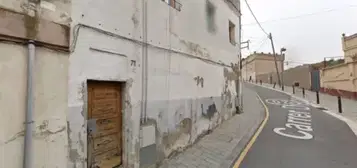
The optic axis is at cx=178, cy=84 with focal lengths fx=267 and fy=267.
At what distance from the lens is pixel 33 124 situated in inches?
129

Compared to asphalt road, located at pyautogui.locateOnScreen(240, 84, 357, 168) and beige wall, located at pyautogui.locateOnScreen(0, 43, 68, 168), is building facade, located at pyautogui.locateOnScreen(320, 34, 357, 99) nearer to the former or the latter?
asphalt road, located at pyautogui.locateOnScreen(240, 84, 357, 168)

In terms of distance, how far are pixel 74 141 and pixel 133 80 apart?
1738mm

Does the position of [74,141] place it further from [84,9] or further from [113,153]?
[84,9]

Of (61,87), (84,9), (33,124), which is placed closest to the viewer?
(33,124)

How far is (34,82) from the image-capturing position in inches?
131

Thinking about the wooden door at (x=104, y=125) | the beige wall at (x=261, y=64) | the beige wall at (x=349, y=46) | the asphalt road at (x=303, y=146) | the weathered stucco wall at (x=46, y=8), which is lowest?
the asphalt road at (x=303, y=146)

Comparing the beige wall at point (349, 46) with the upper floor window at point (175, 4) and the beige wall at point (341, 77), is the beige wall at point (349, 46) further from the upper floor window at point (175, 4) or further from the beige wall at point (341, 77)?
the upper floor window at point (175, 4)

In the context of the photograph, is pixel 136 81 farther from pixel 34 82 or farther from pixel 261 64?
pixel 261 64

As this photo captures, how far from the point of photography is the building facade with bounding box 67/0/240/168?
409 centimetres

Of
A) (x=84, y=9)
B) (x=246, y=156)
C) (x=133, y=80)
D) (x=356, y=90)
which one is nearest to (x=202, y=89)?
(x=246, y=156)

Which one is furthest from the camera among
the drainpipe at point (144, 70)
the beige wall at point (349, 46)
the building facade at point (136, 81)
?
the beige wall at point (349, 46)

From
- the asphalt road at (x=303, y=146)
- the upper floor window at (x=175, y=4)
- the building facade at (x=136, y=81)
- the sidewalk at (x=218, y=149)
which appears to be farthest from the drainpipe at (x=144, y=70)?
the asphalt road at (x=303, y=146)

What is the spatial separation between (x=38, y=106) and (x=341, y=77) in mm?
24787

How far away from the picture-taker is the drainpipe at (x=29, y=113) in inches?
125
